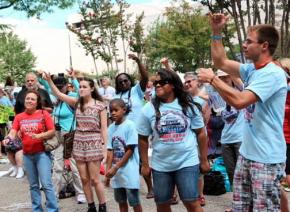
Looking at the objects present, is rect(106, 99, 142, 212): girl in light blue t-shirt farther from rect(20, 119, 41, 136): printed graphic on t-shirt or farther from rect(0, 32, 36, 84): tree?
rect(0, 32, 36, 84): tree

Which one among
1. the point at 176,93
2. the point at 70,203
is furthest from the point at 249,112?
the point at 70,203

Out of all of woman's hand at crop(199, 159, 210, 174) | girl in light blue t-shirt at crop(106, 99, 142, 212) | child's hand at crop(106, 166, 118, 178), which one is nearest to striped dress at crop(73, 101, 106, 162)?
girl in light blue t-shirt at crop(106, 99, 142, 212)

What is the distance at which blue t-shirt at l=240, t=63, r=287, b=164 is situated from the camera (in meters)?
3.47

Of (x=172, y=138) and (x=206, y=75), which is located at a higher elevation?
(x=206, y=75)

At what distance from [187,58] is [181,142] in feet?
Answer: 101

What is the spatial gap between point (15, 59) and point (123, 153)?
4653cm

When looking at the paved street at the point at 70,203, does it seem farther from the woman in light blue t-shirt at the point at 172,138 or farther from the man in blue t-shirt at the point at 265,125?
the man in blue t-shirt at the point at 265,125

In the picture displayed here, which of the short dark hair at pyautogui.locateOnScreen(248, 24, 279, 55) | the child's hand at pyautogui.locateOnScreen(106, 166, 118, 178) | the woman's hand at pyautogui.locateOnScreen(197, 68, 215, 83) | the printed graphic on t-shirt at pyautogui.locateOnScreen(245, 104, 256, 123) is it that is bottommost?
the child's hand at pyautogui.locateOnScreen(106, 166, 118, 178)

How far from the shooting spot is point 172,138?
14.8 ft

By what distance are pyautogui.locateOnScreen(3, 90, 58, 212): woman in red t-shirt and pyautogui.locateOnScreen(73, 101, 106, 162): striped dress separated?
1.12 ft

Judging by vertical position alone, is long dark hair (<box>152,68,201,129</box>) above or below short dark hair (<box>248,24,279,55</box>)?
below

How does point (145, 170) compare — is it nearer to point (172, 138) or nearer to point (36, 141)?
point (172, 138)

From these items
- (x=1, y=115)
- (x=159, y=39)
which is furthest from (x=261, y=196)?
(x=159, y=39)

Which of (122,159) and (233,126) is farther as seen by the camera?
(233,126)
